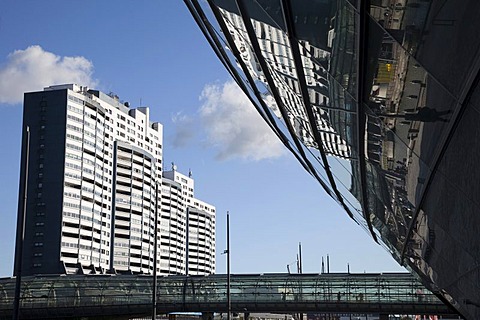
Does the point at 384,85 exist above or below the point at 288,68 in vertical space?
below

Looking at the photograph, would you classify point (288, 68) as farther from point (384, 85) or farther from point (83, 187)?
point (83, 187)

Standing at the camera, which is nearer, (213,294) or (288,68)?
(288,68)

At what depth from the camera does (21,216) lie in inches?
864

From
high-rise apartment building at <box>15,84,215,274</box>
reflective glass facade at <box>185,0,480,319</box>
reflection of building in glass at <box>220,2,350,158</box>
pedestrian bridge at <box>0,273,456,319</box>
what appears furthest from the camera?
high-rise apartment building at <box>15,84,215,274</box>

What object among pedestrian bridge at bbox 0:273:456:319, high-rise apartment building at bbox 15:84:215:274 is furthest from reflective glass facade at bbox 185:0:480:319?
high-rise apartment building at bbox 15:84:215:274

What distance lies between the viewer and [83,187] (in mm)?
146875

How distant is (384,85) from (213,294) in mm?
58039

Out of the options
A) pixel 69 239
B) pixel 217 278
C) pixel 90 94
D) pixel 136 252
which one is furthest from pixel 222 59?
pixel 136 252

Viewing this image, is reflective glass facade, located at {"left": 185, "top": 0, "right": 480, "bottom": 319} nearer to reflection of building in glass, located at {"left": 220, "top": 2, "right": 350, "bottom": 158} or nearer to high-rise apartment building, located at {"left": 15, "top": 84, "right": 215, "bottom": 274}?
reflection of building in glass, located at {"left": 220, "top": 2, "right": 350, "bottom": 158}

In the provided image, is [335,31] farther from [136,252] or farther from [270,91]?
[136,252]

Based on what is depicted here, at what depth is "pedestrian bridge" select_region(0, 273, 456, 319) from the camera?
6147cm

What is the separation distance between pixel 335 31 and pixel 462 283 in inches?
233

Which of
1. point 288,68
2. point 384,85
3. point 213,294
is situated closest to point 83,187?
point 213,294

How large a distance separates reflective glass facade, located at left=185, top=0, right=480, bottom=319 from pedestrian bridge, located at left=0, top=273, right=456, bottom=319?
5156 centimetres
